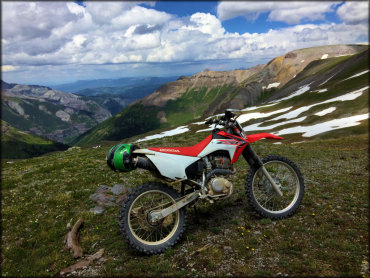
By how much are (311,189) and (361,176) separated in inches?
167

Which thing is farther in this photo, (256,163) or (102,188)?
(102,188)

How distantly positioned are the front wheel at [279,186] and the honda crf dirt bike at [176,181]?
34 mm

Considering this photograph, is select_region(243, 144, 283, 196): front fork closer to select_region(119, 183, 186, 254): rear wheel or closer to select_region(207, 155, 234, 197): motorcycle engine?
select_region(207, 155, 234, 197): motorcycle engine

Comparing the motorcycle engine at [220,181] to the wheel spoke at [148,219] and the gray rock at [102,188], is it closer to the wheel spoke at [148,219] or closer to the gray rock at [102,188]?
the wheel spoke at [148,219]

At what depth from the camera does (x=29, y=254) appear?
21.4ft

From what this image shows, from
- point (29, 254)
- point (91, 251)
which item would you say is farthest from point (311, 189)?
point (29, 254)

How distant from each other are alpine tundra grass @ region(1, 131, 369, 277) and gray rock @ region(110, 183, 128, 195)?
1.02 m

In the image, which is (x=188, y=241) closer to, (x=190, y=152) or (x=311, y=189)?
(x=190, y=152)

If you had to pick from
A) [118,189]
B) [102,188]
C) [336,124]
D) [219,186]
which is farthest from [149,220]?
[336,124]

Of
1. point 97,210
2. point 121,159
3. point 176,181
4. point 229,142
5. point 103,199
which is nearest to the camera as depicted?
point 121,159

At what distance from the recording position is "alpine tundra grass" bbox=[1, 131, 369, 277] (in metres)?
5.20

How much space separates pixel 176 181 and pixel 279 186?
12.6 feet

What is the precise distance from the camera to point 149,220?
6.08m

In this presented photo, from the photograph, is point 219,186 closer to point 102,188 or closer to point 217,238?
point 217,238
